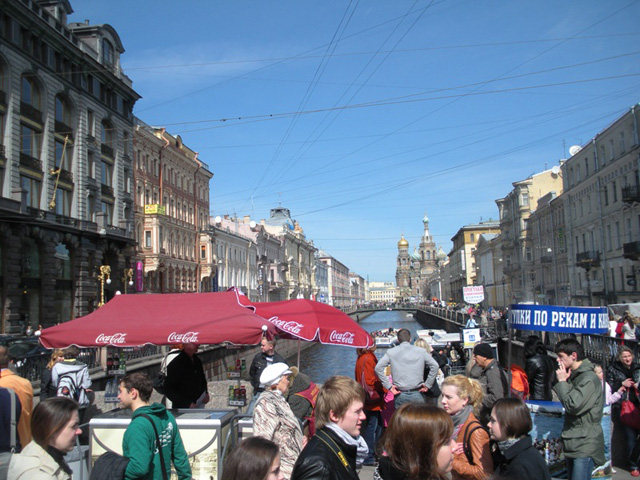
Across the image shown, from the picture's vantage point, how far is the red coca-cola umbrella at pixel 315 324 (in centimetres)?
911

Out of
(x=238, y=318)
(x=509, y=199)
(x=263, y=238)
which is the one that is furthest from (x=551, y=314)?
(x=263, y=238)

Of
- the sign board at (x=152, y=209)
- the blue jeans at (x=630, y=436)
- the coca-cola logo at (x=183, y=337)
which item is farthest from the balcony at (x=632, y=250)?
the sign board at (x=152, y=209)

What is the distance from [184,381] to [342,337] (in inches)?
99.4

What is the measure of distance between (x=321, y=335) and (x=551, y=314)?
3.41 meters

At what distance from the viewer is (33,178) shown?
30.0 meters

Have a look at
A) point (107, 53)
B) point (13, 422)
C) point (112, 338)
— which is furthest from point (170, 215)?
point (13, 422)

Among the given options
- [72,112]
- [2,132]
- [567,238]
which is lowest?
[567,238]

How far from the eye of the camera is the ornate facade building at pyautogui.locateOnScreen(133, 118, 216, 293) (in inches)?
1746

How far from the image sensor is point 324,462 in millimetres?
3359

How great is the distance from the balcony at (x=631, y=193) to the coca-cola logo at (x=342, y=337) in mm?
28493

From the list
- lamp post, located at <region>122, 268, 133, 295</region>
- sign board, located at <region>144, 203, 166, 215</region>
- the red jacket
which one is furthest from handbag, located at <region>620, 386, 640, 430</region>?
sign board, located at <region>144, 203, 166, 215</region>

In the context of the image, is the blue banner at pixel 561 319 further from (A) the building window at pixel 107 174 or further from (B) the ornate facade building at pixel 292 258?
(B) the ornate facade building at pixel 292 258

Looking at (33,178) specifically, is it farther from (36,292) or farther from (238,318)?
(238,318)

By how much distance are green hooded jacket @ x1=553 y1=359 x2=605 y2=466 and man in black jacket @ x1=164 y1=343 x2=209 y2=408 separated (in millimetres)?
4912
